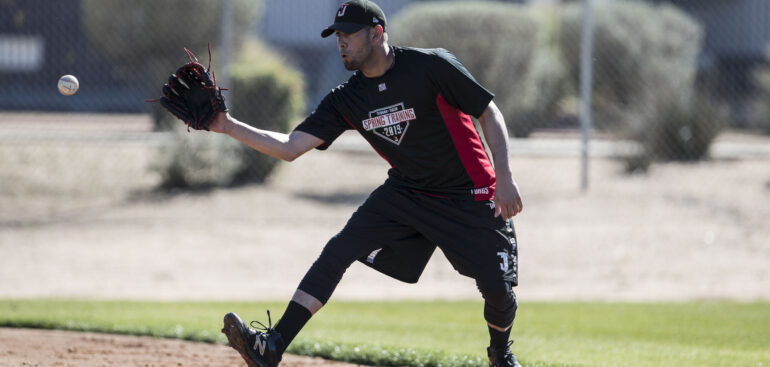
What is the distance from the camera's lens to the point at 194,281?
973cm

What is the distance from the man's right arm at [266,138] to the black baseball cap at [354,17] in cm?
59

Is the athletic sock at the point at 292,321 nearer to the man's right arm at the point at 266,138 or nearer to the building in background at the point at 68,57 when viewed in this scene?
the man's right arm at the point at 266,138

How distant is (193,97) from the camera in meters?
4.44

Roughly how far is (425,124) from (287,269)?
599 centimetres

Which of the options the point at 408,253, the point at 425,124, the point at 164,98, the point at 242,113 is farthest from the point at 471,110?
the point at 242,113

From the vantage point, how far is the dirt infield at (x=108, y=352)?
517 cm

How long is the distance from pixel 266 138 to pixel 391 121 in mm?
659

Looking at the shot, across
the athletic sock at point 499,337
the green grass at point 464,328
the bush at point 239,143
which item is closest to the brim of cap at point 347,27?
the athletic sock at point 499,337

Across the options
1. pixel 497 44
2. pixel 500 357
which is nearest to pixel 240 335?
pixel 500 357

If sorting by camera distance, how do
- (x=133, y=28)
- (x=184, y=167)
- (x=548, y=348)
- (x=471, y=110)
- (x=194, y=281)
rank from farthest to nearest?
(x=133, y=28), (x=184, y=167), (x=194, y=281), (x=548, y=348), (x=471, y=110)

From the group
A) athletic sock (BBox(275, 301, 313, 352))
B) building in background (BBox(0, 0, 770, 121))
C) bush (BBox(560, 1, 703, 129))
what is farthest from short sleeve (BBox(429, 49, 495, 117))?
bush (BBox(560, 1, 703, 129))

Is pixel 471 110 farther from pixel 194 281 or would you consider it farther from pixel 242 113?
pixel 242 113

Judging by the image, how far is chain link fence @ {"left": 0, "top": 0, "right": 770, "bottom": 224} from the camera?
1185 centimetres

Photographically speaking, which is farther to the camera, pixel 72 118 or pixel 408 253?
pixel 72 118
